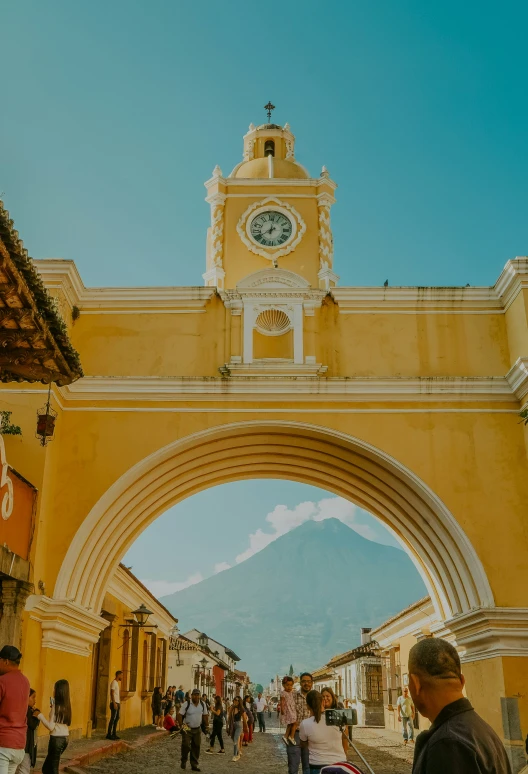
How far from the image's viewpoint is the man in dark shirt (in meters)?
2.26

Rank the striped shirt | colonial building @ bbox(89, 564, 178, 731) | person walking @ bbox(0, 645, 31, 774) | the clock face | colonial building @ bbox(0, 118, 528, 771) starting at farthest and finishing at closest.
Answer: colonial building @ bbox(89, 564, 178, 731)
the clock face
colonial building @ bbox(0, 118, 528, 771)
the striped shirt
person walking @ bbox(0, 645, 31, 774)

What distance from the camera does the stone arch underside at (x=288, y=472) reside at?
12.5 metres

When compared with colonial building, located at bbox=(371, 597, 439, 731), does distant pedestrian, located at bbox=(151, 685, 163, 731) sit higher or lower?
lower

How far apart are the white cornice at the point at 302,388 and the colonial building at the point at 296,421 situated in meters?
0.02

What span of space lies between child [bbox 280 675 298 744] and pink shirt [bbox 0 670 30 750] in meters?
4.21

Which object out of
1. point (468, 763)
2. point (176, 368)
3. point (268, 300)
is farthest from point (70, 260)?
point (468, 763)

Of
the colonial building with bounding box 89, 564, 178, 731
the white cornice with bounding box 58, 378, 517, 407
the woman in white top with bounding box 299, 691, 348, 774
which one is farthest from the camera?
the colonial building with bounding box 89, 564, 178, 731

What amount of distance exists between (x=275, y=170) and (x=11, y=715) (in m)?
13.0

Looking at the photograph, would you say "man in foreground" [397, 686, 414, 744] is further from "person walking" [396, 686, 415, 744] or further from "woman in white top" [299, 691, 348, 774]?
"woman in white top" [299, 691, 348, 774]

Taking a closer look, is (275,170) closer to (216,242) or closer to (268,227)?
(268,227)

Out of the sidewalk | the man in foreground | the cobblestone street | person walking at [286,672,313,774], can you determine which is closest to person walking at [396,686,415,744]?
the man in foreground

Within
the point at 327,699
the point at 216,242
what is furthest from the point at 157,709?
the point at 327,699

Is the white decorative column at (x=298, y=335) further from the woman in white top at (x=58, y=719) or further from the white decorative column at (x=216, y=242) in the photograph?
the woman in white top at (x=58, y=719)

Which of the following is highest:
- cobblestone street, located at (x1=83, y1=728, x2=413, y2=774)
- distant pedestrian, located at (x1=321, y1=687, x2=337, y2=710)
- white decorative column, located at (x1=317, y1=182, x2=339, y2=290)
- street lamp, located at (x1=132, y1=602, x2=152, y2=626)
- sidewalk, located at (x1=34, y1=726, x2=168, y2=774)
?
white decorative column, located at (x1=317, y1=182, x2=339, y2=290)
